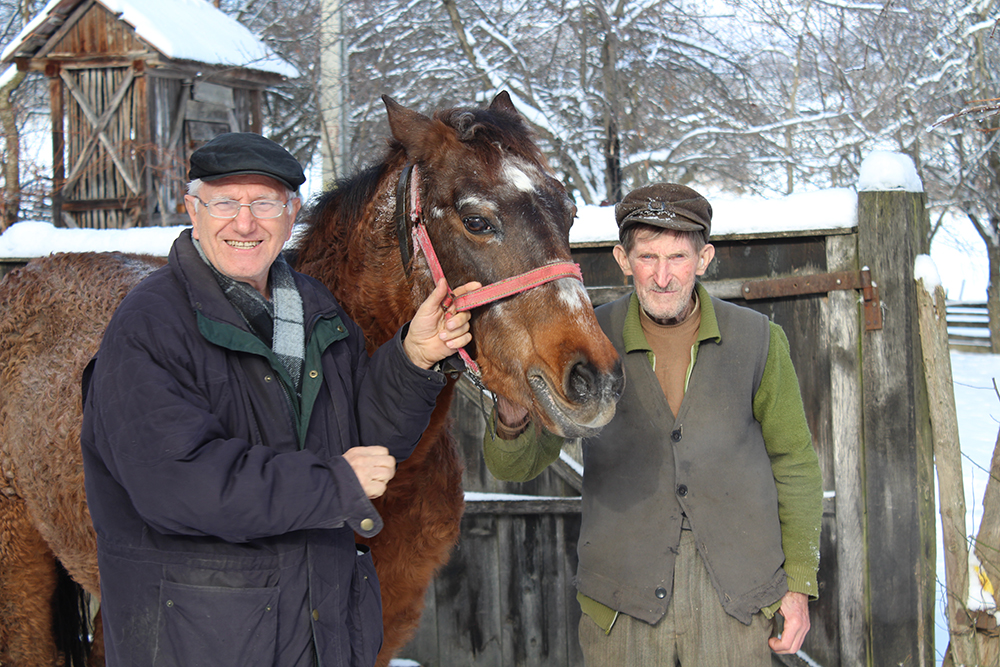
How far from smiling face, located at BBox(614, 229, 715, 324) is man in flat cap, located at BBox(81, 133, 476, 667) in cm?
62

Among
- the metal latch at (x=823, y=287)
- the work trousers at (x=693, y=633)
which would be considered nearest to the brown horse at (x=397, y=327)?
the work trousers at (x=693, y=633)

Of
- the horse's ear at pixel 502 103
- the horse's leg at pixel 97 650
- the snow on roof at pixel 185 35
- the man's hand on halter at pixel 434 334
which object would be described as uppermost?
the snow on roof at pixel 185 35

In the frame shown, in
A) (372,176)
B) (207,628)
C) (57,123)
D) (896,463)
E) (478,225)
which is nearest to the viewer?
(207,628)

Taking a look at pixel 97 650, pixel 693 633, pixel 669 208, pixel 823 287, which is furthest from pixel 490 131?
pixel 97 650

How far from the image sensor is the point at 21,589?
3.06 metres

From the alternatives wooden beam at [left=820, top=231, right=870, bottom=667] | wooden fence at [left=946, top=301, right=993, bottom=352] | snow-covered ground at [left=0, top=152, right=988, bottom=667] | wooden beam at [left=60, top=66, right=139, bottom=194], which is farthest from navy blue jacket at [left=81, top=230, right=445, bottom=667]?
wooden fence at [left=946, top=301, right=993, bottom=352]

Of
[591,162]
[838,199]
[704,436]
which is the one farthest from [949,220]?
[704,436]

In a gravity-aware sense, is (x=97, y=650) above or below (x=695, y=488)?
below

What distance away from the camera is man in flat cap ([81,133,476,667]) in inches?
56.8

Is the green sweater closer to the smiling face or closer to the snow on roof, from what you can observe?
the smiling face

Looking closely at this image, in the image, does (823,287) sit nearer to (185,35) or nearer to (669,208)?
(669,208)

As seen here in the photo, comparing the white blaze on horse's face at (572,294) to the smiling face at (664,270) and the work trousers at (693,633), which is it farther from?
the work trousers at (693,633)

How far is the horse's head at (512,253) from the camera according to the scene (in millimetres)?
A: 1722

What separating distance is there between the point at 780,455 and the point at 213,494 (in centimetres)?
160
